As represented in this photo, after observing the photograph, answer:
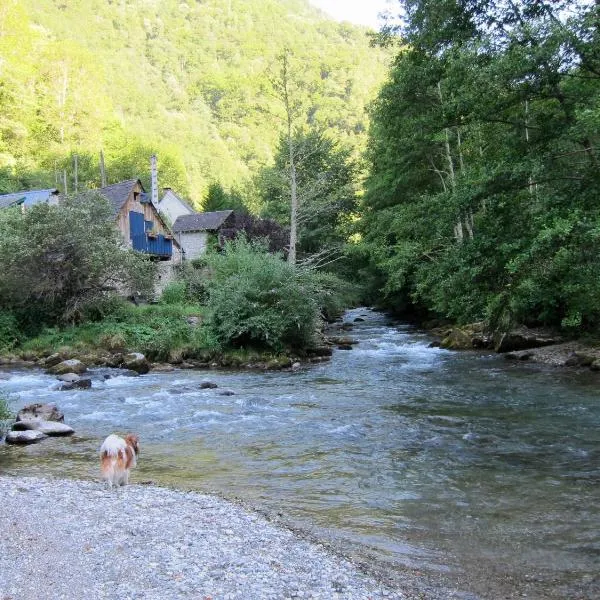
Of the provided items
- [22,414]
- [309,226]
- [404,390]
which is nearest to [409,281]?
[309,226]

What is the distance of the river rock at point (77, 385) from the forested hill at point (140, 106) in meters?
16.6

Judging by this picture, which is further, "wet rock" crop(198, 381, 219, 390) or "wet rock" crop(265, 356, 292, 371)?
"wet rock" crop(265, 356, 292, 371)

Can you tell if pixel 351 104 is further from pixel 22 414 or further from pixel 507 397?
pixel 22 414

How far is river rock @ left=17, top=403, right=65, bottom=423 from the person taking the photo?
11.8 metres

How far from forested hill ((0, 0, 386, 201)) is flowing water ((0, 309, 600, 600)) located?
1512 centimetres

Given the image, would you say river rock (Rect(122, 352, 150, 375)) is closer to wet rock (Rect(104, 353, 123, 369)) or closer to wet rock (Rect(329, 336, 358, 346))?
wet rock (Rect(104, 353, 123, 369))

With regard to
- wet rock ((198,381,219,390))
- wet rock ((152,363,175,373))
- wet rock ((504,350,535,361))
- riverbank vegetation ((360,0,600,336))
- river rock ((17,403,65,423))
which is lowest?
wet rock ((152,363,175,373))

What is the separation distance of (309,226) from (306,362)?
2212 cm

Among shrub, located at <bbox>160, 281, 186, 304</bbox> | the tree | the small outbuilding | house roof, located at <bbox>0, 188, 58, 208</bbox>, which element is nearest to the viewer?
shrub, located at <bbox>160, 281, 186, 304</bbox>

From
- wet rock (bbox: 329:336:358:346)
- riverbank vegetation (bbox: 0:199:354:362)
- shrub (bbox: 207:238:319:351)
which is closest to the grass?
riverbank vegetation (bbox: 0:199:354:362)

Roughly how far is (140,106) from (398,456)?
100888 millimetres

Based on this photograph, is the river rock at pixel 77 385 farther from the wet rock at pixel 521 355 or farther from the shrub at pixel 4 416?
the wet rock at pixel 521 355

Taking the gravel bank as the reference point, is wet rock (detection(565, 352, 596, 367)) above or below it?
above

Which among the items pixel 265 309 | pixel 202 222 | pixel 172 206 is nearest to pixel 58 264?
pixel 265 309
